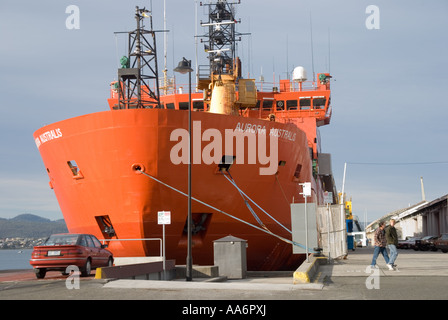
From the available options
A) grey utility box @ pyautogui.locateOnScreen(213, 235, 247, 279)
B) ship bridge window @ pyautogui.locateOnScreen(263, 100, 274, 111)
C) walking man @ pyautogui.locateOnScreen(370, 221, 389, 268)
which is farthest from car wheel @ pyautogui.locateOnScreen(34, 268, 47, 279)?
ship bridge window @ pyautogui.locateOnScreen(263, 100, 274, 111)

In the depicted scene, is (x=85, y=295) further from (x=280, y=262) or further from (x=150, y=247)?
(x=280, y=262)

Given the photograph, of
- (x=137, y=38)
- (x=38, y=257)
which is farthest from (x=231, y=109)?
(x=38, y=257)

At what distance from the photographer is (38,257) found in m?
16.2

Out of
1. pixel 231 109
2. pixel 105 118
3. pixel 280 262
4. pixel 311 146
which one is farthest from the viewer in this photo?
pixel 311 146

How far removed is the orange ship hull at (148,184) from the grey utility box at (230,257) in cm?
181

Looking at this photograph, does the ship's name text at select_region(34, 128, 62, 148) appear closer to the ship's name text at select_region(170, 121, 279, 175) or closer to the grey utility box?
the ship's name text at select_region(170, 121, 279, 175)

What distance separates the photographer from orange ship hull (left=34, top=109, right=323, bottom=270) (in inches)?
816

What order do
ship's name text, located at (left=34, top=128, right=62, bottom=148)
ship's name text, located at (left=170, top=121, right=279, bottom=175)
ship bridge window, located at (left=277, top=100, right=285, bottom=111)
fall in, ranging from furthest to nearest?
1. ship bridge window, located at (left=277, top=100, right=285, bottom=111)
2. ship's name text, located at (left=34, top=128, right=62, bottom=148)
3. ship's name text, located at (left=170, top=121, right=279, bottom=175)

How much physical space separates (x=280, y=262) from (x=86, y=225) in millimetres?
8350

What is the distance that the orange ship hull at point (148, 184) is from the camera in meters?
20.7

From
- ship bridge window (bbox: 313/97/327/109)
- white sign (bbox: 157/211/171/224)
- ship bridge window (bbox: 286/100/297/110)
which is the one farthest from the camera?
ship bridge window (bbox: 313/97/327/109)

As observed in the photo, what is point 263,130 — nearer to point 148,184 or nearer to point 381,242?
point 148,184

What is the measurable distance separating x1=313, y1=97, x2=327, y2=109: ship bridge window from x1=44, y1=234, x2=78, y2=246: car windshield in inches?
808

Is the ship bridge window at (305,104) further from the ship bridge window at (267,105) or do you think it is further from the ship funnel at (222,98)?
the ship funnel at (222,98)
